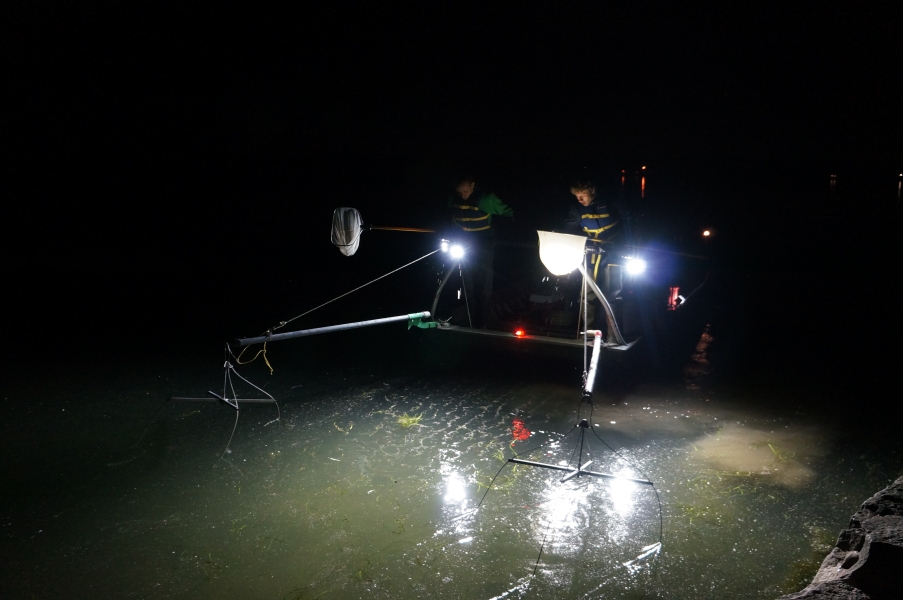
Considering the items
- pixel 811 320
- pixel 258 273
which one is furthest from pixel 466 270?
pixel 258 273

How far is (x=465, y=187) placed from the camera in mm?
8398

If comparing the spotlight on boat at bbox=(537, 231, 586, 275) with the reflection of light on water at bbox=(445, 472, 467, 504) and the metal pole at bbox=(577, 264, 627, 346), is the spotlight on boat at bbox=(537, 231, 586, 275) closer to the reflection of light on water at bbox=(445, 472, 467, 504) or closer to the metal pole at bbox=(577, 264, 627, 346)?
the metal pole at bbox=(577, 264, 627, 346)

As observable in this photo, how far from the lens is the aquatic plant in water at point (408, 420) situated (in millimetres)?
5918

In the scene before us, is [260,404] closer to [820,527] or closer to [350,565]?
[350,565]

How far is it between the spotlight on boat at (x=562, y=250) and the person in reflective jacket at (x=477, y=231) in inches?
63.5

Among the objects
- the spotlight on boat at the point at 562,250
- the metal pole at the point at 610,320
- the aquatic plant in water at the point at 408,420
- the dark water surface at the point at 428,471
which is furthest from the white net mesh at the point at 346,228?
the metal pole at the point at 610,320

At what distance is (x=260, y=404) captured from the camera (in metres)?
6.62

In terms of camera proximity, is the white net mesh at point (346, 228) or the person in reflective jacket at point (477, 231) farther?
the person in reflective jacket at point (477, 231)

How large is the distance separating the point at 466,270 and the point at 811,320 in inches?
304

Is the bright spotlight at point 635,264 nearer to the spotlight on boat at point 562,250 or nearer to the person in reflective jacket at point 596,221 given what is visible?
the person in reflective jacket at point 596,221

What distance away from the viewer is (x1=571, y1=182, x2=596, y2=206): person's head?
793 centimetres

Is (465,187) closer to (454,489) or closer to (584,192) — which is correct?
(584,192)

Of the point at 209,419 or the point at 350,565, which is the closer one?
the point at 350,565

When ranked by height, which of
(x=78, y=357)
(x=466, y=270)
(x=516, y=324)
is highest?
(x=466, y=270)
